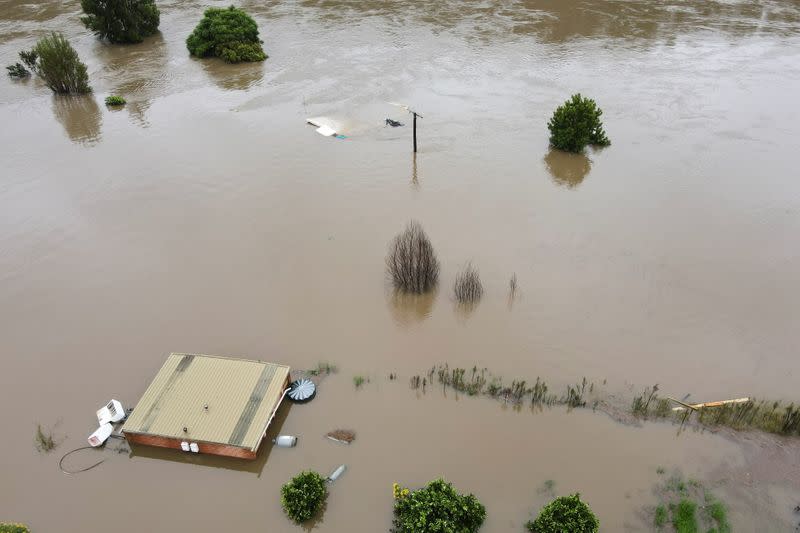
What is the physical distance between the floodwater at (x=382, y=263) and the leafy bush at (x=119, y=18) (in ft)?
16.7

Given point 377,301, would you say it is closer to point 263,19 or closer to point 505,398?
point 505,398

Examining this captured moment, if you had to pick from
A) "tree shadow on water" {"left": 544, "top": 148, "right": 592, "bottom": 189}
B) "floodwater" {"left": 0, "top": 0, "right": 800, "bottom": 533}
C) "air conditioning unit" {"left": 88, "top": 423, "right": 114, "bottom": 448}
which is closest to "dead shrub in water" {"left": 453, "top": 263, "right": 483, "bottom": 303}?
"floodwater" {"left": 0, "top": 0, "right": 800, "bottom": 533}

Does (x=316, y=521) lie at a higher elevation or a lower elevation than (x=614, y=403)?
lower

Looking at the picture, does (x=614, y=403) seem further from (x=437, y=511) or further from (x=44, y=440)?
(x=44, y=440)

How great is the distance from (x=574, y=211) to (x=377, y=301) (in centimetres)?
864

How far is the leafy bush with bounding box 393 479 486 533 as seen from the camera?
10305mm

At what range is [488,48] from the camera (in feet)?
113

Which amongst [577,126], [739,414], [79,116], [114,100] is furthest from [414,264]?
[79,116]

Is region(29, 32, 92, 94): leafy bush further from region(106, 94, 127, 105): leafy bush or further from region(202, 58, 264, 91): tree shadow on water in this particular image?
region(202, 58, 264, 91): tree shadow on water

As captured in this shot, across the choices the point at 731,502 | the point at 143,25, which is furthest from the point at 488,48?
the point at 731,502

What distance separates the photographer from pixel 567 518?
1044 cm

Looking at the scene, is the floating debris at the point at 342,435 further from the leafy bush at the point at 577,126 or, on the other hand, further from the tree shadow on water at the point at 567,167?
the leafy bush at the point at 577,126

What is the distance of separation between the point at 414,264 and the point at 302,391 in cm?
495

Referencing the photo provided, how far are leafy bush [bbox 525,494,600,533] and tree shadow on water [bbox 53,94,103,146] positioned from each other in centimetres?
2442
